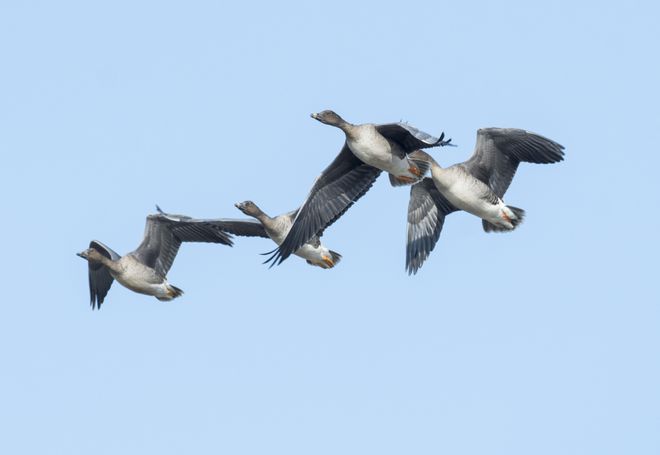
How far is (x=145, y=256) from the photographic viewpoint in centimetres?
2602

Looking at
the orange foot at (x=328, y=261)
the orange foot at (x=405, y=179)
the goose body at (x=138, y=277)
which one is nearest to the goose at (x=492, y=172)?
the orange foot at (x=405, y=179)

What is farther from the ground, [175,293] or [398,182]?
[398,182]

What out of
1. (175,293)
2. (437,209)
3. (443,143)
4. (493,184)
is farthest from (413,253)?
(443,143)

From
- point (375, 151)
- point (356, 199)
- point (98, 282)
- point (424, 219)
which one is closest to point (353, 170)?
point (356, 199)

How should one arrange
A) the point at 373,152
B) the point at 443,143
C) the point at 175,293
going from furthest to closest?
the point at 175,293, the point at 373,152, the point at 443,143

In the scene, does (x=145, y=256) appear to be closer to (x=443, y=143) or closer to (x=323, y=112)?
(x=323, y=112)

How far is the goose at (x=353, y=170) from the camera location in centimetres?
2209

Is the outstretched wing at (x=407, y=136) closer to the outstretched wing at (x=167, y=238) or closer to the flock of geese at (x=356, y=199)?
the flock of geese at (x=356, y=199)

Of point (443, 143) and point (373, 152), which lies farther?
point (373, 152)

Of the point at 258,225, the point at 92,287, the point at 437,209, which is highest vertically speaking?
the point at 437,209

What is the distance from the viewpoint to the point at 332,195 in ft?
76.7

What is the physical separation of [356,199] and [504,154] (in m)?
2.92

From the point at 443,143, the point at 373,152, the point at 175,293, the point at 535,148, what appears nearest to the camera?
the point at 443,143

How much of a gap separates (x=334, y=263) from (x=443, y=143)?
6.12 metres
